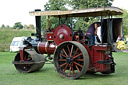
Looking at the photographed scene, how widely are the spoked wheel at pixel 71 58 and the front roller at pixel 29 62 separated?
123 centimetres

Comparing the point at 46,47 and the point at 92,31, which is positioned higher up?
the point at 92,31

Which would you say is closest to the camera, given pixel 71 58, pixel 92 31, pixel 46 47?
pixel 71 58

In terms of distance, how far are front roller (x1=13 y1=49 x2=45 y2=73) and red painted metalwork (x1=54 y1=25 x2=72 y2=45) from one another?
45.7 inches

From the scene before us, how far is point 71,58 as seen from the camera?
7.52 meters

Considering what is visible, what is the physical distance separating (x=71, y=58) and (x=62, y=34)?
0.97 m

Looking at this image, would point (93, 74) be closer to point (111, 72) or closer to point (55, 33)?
point (111, 72)

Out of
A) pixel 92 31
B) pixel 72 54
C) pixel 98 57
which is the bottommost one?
pixel 98 57

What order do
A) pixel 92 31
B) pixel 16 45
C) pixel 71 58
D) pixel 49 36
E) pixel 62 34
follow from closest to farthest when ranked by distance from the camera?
pixel 71 58, pixel 62 34, pixel 92 31, pixel 49 36, pixel 16 45

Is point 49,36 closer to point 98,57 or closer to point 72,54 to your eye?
point 72,54

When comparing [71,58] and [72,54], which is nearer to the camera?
[71,58]

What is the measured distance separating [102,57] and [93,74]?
3.88 ft

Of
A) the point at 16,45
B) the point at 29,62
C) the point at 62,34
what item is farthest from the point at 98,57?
the point at 16,45

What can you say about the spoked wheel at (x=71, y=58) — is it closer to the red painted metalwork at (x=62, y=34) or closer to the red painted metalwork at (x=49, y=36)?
the red painted metalwork at (x=62, y=34)

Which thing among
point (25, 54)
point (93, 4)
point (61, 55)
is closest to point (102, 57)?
point (61, 55)
